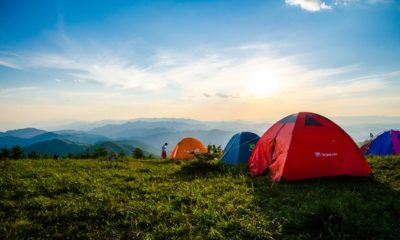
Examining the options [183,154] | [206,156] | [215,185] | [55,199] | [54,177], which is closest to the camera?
[55,199]

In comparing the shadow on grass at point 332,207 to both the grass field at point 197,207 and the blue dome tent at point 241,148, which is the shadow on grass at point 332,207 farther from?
the blue dome tent at point 241,148

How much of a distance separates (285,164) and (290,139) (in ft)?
3.41

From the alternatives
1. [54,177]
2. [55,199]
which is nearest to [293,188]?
[55,199]

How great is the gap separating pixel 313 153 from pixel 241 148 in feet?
20.7

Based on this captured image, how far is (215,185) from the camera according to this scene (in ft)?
30.7

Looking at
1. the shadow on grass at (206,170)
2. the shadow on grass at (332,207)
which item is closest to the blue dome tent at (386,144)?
the shadow on grass at (332,207)

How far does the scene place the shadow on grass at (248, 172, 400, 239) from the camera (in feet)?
17.1

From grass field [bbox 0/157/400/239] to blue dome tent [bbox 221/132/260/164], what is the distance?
4443 mm

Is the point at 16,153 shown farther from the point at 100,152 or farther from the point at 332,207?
the point at 332,207

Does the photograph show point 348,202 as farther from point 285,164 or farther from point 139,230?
point 139,230

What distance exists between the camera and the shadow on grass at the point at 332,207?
520cm

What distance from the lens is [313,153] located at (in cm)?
954

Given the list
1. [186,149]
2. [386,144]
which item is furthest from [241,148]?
[386,144]

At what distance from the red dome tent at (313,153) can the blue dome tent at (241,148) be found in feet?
15.5
